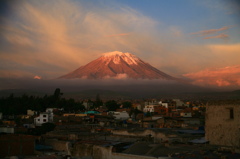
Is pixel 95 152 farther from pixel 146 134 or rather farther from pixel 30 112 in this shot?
pixel 30 112

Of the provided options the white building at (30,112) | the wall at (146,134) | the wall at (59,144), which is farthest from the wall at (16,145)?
the white building at (30,112)

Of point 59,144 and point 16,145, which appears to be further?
point 59,144

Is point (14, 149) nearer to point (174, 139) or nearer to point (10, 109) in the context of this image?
point (174, 139)

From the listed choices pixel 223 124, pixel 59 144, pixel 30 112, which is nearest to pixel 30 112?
pixel 30 112

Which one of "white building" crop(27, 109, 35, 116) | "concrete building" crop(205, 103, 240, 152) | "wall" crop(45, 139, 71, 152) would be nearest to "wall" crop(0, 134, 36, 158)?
"wall" crop(45, 139, 71, 152)

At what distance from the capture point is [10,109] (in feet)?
182

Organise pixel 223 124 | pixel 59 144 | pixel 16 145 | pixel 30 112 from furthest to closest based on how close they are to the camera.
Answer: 1. pixel 30 112
2. pixel 59 144
3. pixel 16 145
4. pixel 223 124

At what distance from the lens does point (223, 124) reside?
1491cm

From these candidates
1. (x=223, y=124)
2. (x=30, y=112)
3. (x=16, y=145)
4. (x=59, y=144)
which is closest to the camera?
(x=223, y=124)

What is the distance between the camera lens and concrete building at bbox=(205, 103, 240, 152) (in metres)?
14.3

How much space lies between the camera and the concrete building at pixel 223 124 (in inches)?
563

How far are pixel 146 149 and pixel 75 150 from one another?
3.94 meters

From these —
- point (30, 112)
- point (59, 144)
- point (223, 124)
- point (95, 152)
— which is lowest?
point (59, 144)

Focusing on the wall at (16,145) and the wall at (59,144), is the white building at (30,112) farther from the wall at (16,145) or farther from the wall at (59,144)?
the wall at (16,145)
